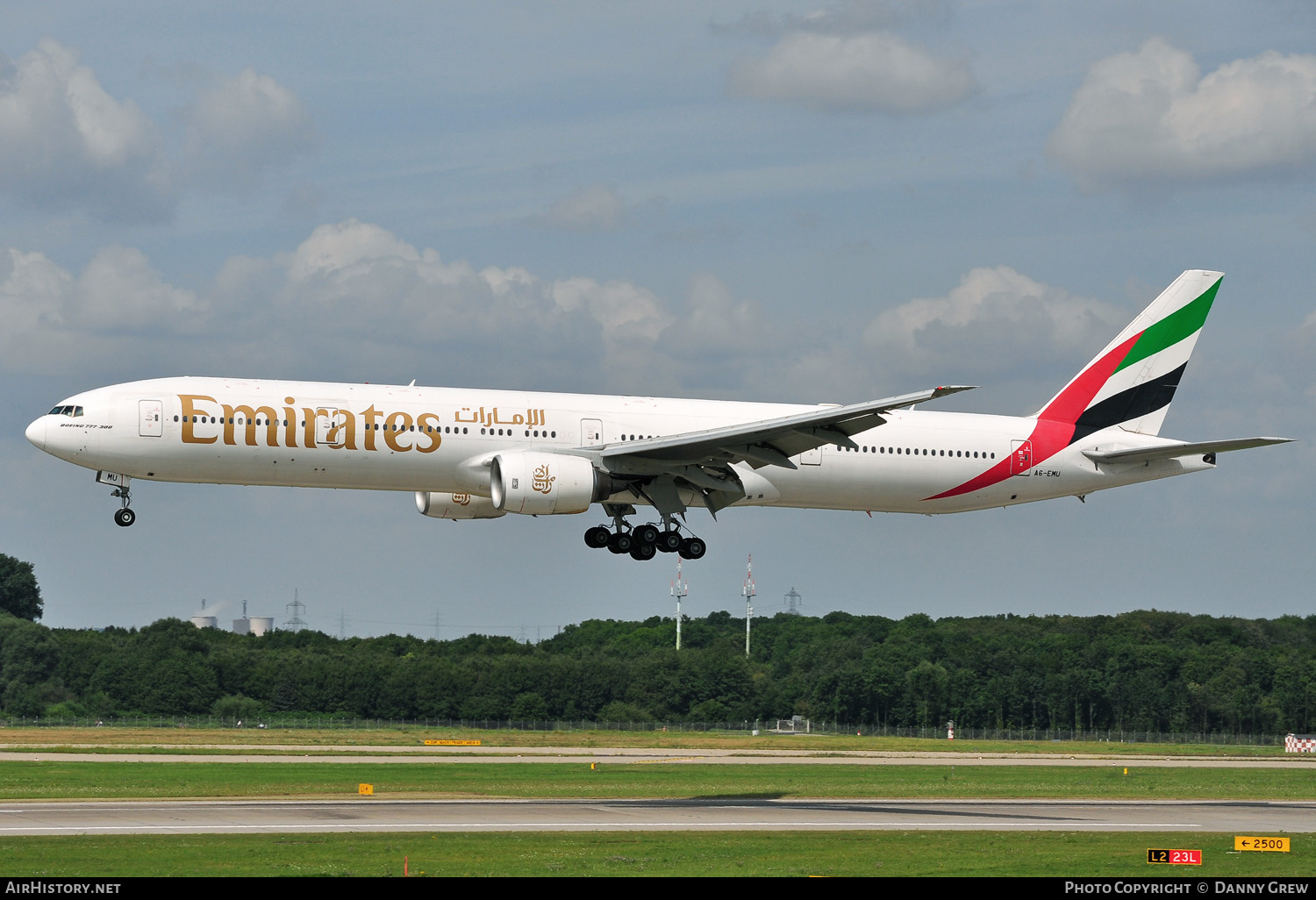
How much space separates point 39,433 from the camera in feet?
148

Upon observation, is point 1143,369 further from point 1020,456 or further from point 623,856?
point 623,856

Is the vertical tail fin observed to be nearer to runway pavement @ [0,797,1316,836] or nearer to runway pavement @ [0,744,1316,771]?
runway pavement @ [0,797,1316,836]

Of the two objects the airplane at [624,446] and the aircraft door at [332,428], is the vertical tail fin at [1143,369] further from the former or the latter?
the aircraft door at [332,428]

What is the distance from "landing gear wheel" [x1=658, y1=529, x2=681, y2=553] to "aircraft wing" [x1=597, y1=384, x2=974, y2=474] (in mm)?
3032

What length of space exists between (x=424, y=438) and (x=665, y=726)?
69.4 m

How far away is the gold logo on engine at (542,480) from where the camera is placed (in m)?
45.7

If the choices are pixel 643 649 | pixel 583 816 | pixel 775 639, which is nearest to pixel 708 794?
pixel 583 816

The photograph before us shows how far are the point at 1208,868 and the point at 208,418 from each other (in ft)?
95.2

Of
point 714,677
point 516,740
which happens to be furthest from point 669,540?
point 714,677

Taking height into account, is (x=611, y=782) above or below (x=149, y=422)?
below

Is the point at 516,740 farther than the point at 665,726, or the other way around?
the point at 665,726

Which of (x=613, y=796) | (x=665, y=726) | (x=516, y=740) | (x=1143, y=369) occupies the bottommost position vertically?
(x=665, y=726)

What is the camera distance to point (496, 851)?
30.9 metres

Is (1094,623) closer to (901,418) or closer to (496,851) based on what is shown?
(901,418)
